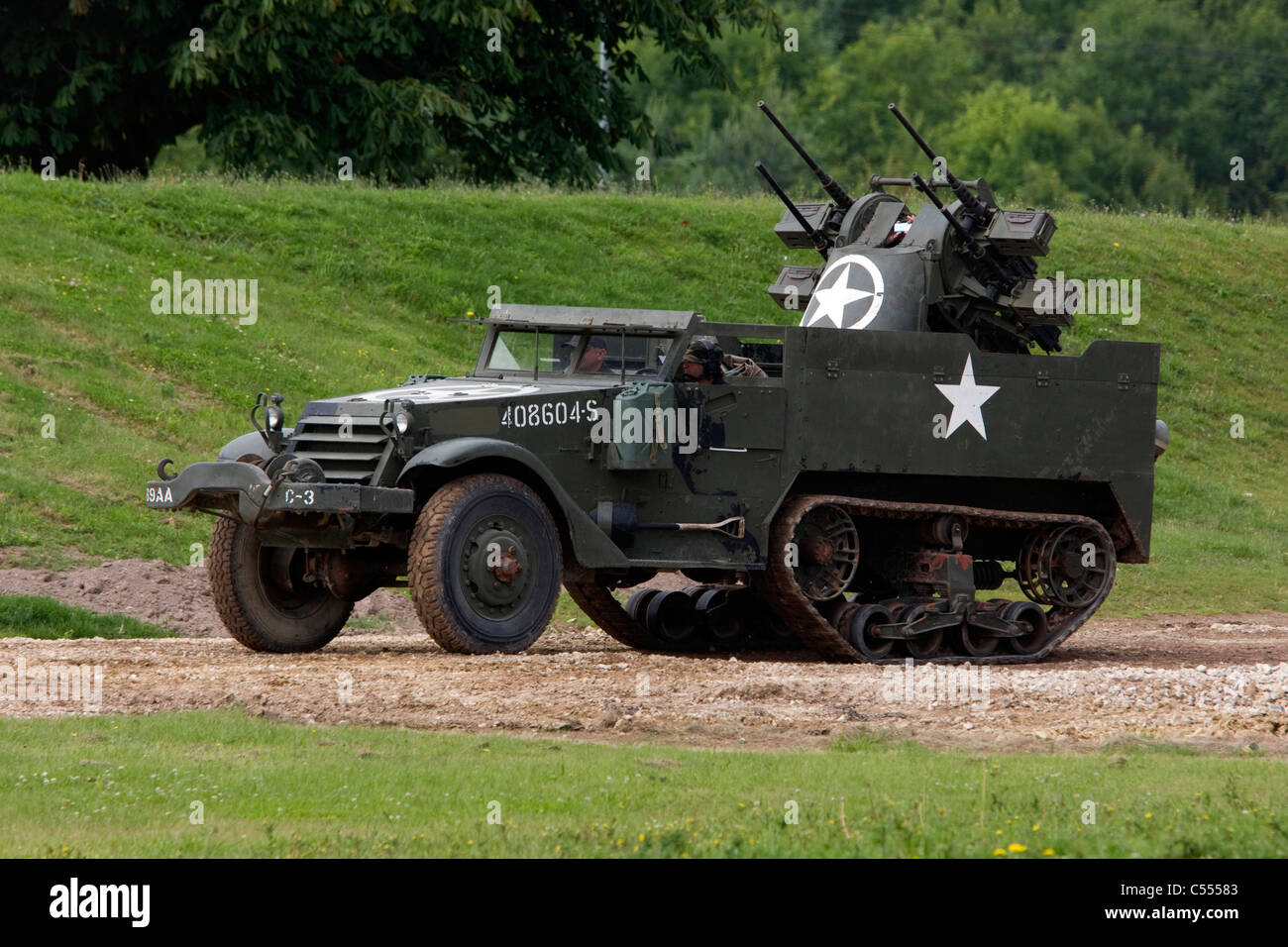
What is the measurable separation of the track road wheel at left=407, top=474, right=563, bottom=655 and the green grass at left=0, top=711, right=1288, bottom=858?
8.15ft

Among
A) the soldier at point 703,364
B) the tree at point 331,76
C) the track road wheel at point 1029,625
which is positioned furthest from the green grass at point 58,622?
the tree at point 331,76

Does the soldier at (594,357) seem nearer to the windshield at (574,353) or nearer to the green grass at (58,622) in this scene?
the windshield at (574,353)

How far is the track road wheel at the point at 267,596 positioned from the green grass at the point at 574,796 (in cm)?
328

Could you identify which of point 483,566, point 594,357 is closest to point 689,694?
point 483,566

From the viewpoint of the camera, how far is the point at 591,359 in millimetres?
14555

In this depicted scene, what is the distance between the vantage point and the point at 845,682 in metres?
12.4

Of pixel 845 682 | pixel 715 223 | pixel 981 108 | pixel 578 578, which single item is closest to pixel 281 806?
pixel 845 682

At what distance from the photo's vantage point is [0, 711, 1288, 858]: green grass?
7.78 metres

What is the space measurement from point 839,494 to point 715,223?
18.5 metres

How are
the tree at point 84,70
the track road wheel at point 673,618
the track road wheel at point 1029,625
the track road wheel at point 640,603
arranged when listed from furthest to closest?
1. the tree at point 84,70
2. the track road wheel at point 640,603
3. the track road wheel at point 673,618
4. the track road wheel at point 1029,625

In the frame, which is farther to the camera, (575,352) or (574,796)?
(575,352)

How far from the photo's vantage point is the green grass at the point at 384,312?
2075cm

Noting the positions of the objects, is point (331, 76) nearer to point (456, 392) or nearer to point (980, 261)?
point (980, 261)

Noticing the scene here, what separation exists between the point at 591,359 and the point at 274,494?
2.98 m
